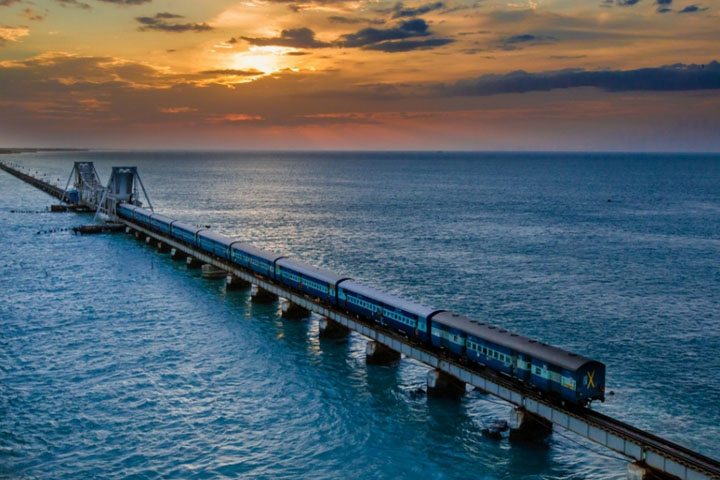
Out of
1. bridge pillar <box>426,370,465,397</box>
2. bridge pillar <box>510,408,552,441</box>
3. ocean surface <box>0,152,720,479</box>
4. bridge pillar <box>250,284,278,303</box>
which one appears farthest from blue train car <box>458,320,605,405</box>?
bridge pillar <box>250,284,278,303</box>

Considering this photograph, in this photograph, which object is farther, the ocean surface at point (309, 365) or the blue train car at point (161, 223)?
the blue train car at point (161, 223)

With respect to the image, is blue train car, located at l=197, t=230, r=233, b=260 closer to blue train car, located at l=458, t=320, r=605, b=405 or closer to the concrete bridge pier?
the concrete bridge pier

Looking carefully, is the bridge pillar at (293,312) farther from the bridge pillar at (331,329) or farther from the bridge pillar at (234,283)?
the bridge pillar at (234,283)

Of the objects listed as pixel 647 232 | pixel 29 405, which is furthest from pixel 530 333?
pixel 647 232

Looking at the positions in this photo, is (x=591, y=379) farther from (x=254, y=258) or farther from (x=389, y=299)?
(x=254, y=258)

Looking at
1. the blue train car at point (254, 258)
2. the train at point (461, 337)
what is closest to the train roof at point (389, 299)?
the train at point (461, 337)

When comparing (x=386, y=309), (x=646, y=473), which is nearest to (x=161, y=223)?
(x=386, y=309)

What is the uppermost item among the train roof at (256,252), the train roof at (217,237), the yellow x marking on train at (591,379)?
the train roof at (217,237)
